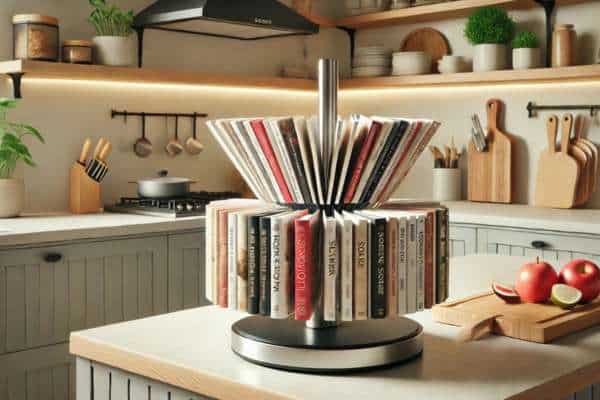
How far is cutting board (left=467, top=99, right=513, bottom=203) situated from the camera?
4.39 m

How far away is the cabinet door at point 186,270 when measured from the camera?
3.61 m

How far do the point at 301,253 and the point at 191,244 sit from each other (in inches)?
94.6

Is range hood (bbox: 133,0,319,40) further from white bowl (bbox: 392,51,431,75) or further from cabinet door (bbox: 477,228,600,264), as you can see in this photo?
cabinet door (bbox: 477,228,600,264)

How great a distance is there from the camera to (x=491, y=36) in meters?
4.30

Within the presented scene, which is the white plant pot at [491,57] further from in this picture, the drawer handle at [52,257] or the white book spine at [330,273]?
the white book spine at [330,273]

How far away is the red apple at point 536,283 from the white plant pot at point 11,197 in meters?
2.51

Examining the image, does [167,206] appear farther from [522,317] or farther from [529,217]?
[522,317]

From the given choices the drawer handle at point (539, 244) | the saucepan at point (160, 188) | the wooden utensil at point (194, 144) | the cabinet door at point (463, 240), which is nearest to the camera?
the drawer handle at point (539, 244)

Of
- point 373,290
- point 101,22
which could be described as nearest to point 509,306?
point 373,290

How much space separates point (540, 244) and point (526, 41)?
1.12 meters

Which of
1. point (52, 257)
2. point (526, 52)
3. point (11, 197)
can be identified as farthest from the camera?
point (526, 52)

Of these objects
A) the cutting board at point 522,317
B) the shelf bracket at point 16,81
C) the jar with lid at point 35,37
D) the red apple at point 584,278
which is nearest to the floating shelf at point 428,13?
the jar with lid at point 35,37

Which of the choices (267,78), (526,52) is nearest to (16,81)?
(267,78)

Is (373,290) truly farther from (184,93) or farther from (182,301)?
(184,93)
